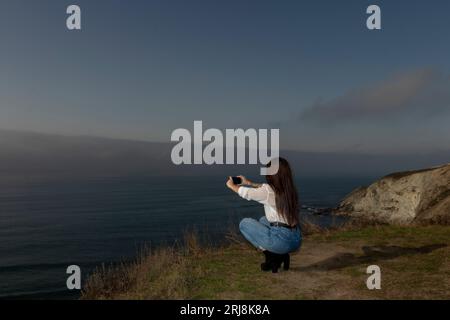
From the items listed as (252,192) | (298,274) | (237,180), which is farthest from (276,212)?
(298,274)

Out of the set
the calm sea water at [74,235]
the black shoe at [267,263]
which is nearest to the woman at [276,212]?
the black shoe at [267,263]

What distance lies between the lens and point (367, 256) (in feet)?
34.3

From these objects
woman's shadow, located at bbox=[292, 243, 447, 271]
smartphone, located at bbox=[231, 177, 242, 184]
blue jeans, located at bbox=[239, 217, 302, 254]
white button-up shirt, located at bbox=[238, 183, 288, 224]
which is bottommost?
woman's shadow, located at bbox=[292, 243, 447, 271]

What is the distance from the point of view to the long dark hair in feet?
22.9

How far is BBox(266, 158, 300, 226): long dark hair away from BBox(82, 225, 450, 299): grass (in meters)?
1.61

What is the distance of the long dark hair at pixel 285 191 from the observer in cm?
697

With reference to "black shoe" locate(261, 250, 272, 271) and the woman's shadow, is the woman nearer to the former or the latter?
"black shoe" locate(261, 250, 272, 271)

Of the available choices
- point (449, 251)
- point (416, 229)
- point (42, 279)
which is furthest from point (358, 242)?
point (42, 279)

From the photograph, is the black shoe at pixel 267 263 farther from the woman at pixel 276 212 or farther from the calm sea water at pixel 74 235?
the calm sea water at pixel 74 235

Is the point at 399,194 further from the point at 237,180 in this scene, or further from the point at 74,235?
the point at 74,235

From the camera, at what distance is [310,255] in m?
10.5

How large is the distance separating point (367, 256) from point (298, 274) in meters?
3.12

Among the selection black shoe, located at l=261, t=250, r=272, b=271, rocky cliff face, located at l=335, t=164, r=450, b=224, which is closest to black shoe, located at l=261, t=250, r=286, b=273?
black shoe, located at l=261, t=250, r=272, b=271
